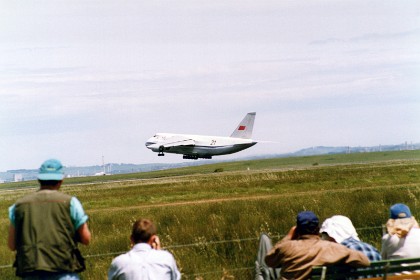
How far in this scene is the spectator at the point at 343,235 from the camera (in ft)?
22.1

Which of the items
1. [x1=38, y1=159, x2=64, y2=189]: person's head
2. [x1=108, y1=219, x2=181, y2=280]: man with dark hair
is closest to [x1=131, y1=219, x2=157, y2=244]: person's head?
[x1=108, y1=219, x2=181, y2=280]: man with dark hair

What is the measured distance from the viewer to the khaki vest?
554 centimetres

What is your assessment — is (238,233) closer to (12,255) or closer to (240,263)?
(240,263)

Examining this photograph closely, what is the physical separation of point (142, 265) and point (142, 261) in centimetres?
3

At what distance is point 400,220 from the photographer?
681 centimetres

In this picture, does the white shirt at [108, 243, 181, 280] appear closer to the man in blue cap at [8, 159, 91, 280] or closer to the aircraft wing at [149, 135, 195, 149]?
the man in blue cap at [8, 159, 91, 280]

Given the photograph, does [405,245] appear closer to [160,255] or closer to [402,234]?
[402,234]

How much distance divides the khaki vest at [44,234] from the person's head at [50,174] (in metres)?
0.13

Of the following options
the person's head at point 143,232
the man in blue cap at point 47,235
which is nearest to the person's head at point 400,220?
the person's head at point 143,232

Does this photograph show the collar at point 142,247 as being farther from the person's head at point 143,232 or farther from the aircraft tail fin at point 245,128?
the aircraft tail fin at point 245,128

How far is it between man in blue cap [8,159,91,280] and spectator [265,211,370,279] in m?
1.81

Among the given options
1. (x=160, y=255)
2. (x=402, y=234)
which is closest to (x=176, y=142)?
(x=402, y=234)

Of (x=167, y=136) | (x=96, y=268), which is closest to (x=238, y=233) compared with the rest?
(x=96, y=268)

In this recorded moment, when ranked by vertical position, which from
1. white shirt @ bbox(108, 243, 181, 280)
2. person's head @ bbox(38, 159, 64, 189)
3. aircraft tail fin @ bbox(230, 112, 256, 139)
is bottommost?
white shirt @ bbox(108, 243, 181, 280)
